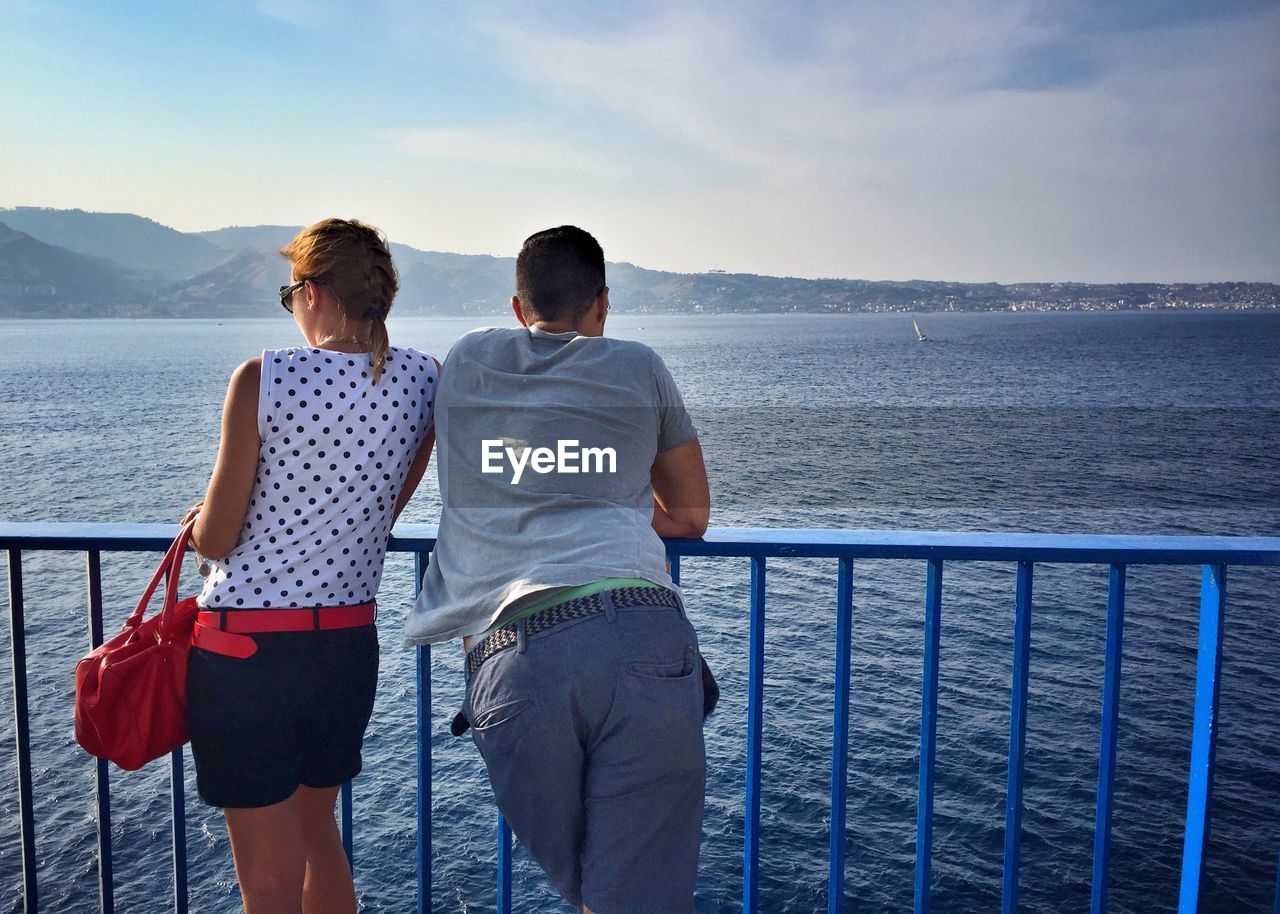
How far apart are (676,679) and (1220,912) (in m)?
20.1

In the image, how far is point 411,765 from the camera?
2222 centimetres

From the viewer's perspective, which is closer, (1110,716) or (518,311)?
(518,311)

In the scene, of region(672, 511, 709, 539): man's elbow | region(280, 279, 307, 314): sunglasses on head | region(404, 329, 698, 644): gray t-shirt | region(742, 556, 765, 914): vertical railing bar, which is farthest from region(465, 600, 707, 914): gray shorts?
region(280, 279, 307, 314): sunglasses on head

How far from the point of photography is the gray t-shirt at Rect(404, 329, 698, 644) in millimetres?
1873

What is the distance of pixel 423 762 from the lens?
243 centimetres

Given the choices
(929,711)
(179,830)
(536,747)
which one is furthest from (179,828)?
(929,711)

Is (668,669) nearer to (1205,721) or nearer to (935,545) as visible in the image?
(935,545)

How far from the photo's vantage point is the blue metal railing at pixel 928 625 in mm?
2277

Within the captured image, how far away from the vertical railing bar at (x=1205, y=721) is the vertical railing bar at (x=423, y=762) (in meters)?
1.79

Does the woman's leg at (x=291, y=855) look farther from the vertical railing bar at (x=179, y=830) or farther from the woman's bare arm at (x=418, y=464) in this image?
the woman's bare arm at (x=418, y=464)

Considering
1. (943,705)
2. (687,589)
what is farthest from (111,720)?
(687,589)

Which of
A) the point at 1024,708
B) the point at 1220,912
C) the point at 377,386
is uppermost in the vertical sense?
the point at 377,386

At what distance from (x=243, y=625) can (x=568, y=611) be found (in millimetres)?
686

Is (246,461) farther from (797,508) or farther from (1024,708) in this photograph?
(797,508)
